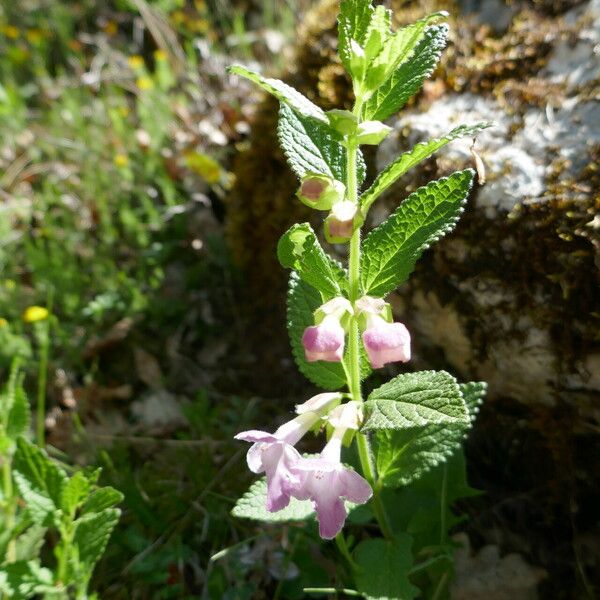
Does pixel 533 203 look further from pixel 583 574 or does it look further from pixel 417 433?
pixel 583 574

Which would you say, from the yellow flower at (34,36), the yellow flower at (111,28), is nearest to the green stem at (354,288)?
the yellow flower at (34,36)

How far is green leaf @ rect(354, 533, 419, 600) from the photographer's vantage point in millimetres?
1418

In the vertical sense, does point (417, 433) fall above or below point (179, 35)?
below

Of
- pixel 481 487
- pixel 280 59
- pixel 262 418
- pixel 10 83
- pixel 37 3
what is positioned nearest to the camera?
pixel 481 487

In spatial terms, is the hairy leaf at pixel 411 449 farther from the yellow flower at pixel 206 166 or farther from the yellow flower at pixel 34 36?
the yellow flower at pixel 34 36

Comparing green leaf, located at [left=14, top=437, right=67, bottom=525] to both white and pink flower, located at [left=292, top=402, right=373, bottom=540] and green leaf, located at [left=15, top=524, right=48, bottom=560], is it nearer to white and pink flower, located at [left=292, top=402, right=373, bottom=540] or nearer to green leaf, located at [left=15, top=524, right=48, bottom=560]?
green leaf, located at [left=15, top=524, right=48, bottom=560]

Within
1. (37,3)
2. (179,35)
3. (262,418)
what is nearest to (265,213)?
(262,418)

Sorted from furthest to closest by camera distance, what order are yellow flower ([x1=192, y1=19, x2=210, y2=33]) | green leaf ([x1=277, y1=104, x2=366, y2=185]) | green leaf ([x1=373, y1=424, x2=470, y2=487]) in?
yellow flower ([x1=192, y1=19, x2=210, y2=33]), green leaf ([x1=373, y1=424, x2=470, y2=487]), green leaf ([x1=277, y1=104, x2=366, y2=185])

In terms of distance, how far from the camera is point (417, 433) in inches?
59.2

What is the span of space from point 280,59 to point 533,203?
9.07 feet

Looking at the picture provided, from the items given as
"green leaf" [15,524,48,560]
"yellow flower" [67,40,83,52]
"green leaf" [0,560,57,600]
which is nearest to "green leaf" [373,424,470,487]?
"green leaf" [0,560,57,600]

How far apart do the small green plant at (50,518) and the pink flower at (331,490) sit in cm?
62

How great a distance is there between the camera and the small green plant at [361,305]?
117 cm

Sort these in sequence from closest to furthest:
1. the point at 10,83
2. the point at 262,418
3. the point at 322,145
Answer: the point at 322,145
the point at 262,418
the point at 10,83
